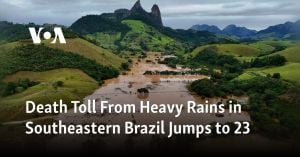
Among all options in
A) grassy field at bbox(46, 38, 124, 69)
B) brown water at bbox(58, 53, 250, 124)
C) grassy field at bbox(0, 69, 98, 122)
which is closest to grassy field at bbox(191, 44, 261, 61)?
brown water at bbox(58, 53, 250, 124)

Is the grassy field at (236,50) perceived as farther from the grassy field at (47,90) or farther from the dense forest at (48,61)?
the grassy field at (47,90)

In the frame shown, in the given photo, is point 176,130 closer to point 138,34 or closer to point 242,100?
point 242,100

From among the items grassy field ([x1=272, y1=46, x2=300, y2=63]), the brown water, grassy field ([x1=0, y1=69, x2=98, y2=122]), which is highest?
grassy field ([x1=272, y1=46, x2=300, y2=63])

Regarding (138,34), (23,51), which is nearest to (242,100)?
(23,51)

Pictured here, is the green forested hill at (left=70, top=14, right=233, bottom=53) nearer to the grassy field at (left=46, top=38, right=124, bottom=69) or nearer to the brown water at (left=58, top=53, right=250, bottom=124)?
the grassy field at (left=46, top=38, right=124, bottom=69)

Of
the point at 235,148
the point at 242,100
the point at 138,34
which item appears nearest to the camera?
the point at 235,148


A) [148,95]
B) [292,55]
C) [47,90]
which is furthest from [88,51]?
[292,55]
